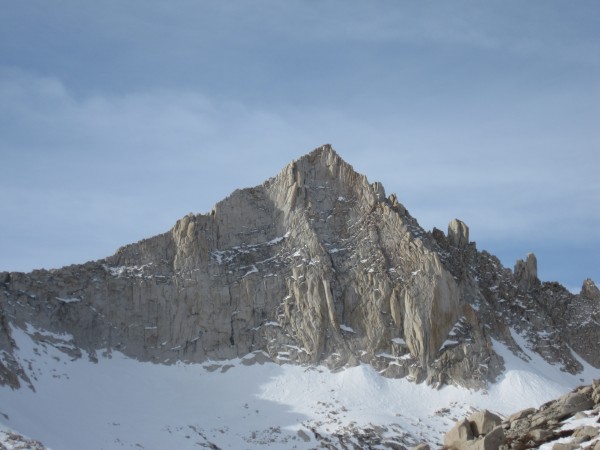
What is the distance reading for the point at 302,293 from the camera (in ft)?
373

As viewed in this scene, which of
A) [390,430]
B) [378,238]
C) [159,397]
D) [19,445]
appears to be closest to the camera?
[19,445]

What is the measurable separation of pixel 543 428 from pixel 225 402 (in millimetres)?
64408

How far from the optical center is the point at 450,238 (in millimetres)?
129000

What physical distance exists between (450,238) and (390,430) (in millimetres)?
42616

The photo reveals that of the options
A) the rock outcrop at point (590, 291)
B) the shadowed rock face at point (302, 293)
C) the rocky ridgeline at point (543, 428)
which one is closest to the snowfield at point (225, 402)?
the shadowed rock face at point (302, 293)

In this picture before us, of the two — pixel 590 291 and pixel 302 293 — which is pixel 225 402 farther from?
pixel 590 291

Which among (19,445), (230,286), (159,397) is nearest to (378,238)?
(230,286)

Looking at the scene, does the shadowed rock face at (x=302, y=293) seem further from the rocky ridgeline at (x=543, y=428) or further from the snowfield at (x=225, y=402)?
the rocky ridgeline at (x=543, y=428)

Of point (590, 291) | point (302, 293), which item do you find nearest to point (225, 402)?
point (302, 293)

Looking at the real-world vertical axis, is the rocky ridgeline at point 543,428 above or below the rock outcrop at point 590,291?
below

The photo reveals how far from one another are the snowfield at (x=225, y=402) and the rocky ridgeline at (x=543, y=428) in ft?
154

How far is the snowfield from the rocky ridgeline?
47.0 meters

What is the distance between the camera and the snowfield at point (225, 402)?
88.2 meters

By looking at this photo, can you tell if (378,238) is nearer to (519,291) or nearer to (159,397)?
(519,291)
